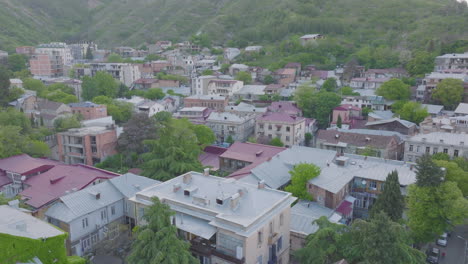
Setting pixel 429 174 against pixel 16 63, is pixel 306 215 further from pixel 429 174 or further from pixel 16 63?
pixel 16 63

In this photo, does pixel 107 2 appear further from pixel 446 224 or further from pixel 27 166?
pixel 446 224

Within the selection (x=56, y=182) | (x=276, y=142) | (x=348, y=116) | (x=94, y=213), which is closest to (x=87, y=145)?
(x=56, y=182)

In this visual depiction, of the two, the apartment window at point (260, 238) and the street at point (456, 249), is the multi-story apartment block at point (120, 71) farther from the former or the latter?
the street at point (456, 249)

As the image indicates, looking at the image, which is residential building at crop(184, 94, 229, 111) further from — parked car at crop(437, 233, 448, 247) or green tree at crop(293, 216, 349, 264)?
green tree at crop(293, 216, 349, 264)

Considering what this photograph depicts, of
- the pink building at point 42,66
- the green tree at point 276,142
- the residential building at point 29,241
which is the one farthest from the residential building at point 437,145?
the pink building at point 42,66

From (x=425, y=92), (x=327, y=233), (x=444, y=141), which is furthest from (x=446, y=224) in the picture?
(x=425, y=92)
